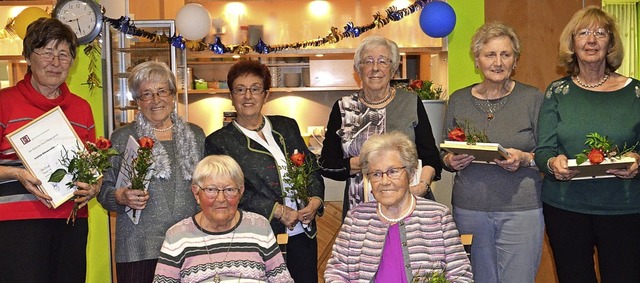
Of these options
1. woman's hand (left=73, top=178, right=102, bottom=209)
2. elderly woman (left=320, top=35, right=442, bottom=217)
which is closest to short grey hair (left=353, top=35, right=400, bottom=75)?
elderly woman (left=320, top=35, right=442, bottom=217)

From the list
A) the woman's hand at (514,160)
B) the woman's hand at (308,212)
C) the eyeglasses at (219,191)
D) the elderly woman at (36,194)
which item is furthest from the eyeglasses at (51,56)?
the woman's hand at (514,160)

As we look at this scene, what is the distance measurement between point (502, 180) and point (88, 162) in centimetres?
183

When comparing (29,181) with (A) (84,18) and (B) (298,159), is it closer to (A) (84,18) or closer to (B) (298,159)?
(B) (298,159)

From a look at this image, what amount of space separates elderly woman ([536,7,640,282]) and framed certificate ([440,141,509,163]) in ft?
0.67

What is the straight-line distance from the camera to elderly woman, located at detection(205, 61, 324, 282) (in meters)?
3.62

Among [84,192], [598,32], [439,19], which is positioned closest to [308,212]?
[84,192]

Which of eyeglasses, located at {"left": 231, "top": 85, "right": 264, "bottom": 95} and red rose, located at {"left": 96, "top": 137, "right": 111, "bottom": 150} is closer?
red rose, located at {"left": 96, "top": 137, "right": 111, "bottom": 150}

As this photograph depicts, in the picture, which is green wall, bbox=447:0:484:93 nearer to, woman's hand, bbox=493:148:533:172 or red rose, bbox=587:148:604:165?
woman's hand, bbox=493:148:533:172

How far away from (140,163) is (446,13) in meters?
2.94

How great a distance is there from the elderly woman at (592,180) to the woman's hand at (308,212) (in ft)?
3.39

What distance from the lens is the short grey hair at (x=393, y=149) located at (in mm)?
3088

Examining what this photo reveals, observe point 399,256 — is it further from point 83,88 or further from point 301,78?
point 301,78

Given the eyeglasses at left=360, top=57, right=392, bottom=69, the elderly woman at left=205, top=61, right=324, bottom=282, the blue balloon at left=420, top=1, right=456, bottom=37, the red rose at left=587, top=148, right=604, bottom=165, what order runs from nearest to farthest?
the red rose at left=587, top=148, right=604, bottom=165 < the elderly woman at left=205, top=61, right=324, bottom=282 < the eyeglasses at left=360, top=57, right=392, bottom=69 < the blue balloon at left=420, top=1, right=456, bottom=37

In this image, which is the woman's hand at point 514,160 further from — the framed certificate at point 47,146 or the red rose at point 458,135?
the framed certificate at point 47,146
